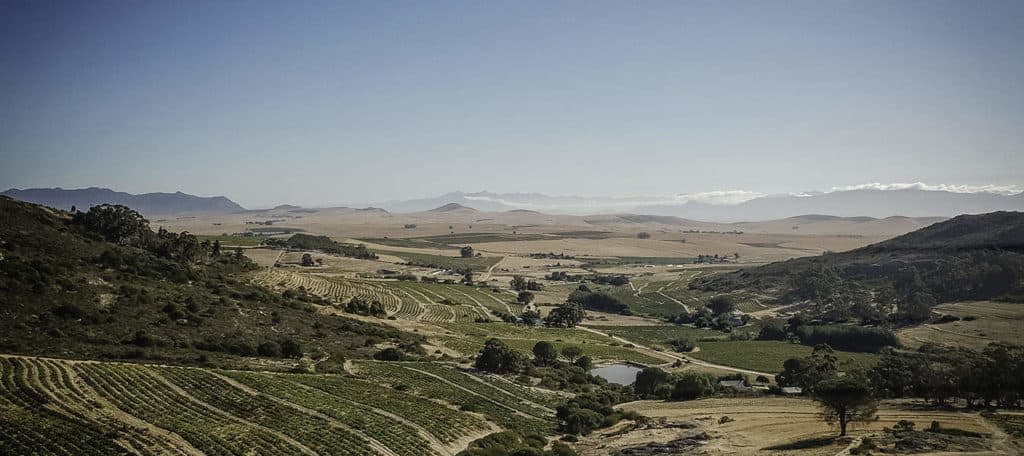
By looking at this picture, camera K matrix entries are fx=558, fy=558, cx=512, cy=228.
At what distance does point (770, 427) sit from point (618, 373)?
2903 centimetres

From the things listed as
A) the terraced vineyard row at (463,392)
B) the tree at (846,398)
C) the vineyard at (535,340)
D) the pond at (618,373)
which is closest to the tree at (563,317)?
the vineyard at (535,340)

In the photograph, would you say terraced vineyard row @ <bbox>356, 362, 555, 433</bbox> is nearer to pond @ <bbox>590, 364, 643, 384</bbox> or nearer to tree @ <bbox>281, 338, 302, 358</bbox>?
tree @ <bbox>281, 338, 302, 358</bbox>

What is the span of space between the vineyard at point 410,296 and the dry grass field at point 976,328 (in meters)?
65.2

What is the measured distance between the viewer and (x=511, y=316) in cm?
10219

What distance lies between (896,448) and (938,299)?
81818mm

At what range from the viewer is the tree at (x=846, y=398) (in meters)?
35.3

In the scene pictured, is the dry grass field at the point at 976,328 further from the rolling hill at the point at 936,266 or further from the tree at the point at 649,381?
the tree at the point at 649,381

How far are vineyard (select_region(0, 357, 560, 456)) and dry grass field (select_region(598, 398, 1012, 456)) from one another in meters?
7.98

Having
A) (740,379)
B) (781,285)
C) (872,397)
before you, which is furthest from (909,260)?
(872,397)

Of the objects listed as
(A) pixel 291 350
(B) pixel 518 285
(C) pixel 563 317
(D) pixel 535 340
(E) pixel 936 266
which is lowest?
(C) pixel 563 317

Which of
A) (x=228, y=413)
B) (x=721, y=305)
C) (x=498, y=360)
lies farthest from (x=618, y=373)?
(x=721, y=305)

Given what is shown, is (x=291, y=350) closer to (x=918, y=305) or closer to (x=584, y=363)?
(x=584, y=363)

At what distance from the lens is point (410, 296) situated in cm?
10969

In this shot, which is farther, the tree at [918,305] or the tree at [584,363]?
the tree at [918,305]
